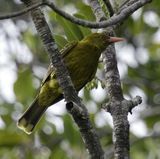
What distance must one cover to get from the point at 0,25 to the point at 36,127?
8.36ft

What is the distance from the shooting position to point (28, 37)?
22.2 feet

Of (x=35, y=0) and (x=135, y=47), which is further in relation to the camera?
(x=135, y=47)

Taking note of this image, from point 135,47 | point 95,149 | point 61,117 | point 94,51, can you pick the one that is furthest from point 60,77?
point 135,47

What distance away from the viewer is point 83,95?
19.8 ft

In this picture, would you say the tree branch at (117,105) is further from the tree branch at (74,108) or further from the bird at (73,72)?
the bird at (73,72)

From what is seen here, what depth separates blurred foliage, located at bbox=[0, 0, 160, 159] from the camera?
480cm

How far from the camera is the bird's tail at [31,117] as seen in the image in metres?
4.73

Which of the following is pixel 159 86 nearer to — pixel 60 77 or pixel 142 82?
pixel 142 82

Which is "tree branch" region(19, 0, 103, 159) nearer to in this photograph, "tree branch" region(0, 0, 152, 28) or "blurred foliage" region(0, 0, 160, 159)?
"tree branch" region(0, 0, 152, 28)

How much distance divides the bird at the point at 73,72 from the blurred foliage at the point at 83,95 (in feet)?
0.47

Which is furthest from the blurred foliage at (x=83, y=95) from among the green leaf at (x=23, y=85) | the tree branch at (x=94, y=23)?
the tree branch at (x=94, y=23)

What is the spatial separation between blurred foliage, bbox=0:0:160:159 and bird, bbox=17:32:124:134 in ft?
0.47

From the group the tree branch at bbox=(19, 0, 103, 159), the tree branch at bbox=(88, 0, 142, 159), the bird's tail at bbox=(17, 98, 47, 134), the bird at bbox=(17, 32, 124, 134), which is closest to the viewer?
the tree branch at bbox=(19, 0, 103, 159)

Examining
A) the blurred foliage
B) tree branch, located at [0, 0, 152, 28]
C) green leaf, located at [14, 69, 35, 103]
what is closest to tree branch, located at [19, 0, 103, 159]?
tree branch, located at [0, 0, 152, 28]
